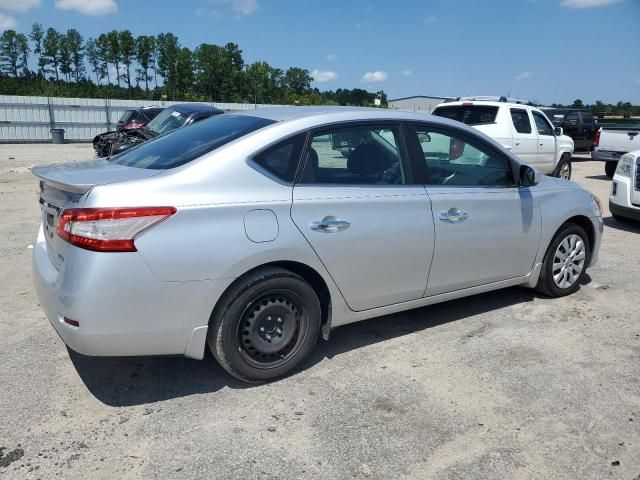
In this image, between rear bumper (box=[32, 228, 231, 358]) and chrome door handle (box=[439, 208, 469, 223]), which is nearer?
rear bumper (box=[32, 228, 231, 358])

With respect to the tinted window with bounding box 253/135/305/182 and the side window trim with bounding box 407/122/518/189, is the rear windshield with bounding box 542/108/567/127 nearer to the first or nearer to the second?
the side window trim with bounding box 407/122/518/189

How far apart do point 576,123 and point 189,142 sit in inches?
857

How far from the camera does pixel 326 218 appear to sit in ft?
11.0

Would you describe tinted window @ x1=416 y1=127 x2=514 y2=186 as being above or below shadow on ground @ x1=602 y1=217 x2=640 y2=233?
above

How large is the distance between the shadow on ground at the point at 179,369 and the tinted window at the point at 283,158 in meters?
1.33

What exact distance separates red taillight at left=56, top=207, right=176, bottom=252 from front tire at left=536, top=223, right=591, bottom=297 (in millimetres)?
3522

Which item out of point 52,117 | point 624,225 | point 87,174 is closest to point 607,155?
point 624,225

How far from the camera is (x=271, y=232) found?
3.13 metres

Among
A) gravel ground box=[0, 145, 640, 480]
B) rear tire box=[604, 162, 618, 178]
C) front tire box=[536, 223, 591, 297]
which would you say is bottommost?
gravel ground box=[0, 145, 640, 480]

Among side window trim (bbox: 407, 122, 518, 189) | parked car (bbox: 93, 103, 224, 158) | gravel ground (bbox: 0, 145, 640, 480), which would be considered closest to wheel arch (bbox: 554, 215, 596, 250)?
gravel ground (bbox: 0, 145, 640, 480)

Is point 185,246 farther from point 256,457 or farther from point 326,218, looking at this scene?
point 256,457

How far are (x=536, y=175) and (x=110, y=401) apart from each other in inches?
149

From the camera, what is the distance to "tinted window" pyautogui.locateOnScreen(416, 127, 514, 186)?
397 cm

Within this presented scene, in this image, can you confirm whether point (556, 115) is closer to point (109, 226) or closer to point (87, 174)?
point (87, 174)
